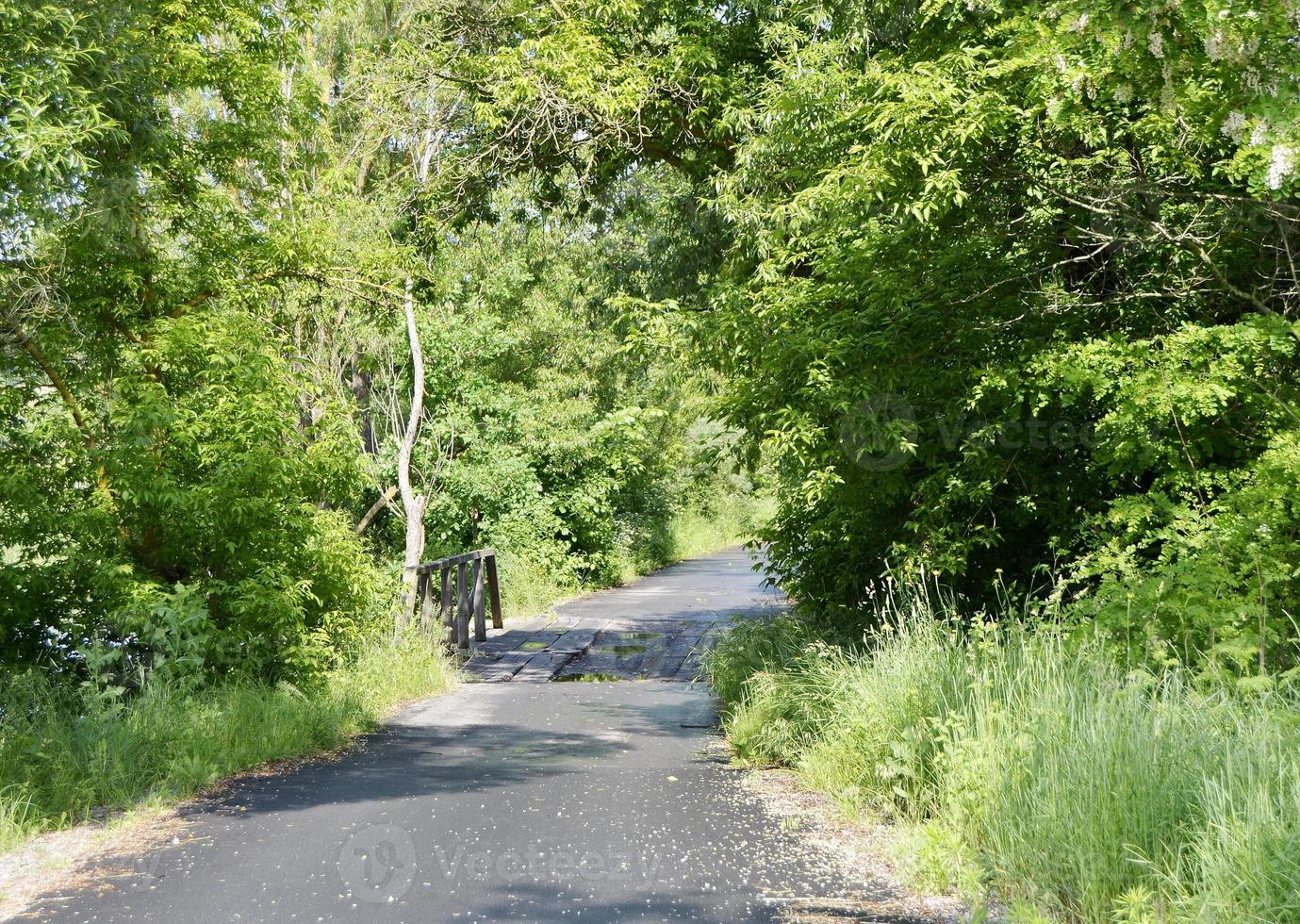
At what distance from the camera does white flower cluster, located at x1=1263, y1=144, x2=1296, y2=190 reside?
5.53 m

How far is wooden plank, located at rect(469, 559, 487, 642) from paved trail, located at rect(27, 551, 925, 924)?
5.11 metres

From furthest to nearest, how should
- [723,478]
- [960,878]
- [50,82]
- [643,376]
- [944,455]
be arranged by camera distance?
1. [723,478]
2. [643,376]
3. [944,455]
4. [50,82]
5. [960,878]

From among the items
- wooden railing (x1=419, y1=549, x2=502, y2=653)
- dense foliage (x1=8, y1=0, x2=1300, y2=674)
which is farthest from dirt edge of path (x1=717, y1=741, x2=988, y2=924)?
wooden railing (x1=419, y1=549, x2=502, y2=653)

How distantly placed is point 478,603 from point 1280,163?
38.8ft

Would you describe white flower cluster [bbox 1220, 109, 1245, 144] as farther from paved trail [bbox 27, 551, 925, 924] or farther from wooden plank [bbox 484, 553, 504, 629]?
wooden plank [bbox 484, 553, 504, 629]

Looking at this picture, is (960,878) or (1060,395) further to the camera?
(1060,395)

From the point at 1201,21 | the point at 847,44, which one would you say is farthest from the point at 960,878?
the point at 847,44

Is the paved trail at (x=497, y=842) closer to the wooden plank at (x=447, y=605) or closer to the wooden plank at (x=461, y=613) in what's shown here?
the wooden plank at (x=447, y=605)

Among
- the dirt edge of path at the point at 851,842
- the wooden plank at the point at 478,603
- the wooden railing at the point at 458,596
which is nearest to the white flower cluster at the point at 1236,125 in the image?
the dirt edge of path at the point at 851,842

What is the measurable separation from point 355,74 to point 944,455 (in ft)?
37.4

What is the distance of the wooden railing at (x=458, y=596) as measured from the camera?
13.1 metres

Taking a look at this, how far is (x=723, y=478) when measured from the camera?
4631cm

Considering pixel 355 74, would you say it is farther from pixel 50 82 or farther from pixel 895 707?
pixel 895 707

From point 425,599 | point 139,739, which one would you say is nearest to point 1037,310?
point 139,739
